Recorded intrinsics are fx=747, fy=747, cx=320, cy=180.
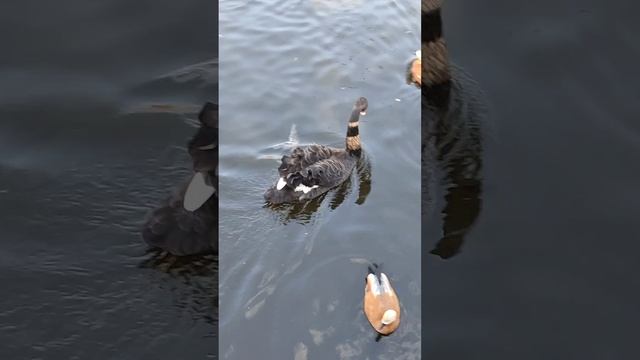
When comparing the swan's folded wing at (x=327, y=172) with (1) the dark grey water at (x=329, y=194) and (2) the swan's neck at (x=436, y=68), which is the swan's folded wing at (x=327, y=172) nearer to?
(1) the dark grey water at (x=329, y=194)

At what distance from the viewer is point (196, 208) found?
2262 mm

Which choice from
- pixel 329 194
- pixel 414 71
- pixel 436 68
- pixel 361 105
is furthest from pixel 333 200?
pixel 436 68

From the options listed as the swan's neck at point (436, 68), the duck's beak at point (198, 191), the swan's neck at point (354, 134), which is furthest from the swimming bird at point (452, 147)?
the swan's neck at point (354, 134)

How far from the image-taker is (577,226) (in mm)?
958

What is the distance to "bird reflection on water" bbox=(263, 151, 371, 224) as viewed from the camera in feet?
14.3

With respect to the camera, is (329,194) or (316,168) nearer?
(316,168)

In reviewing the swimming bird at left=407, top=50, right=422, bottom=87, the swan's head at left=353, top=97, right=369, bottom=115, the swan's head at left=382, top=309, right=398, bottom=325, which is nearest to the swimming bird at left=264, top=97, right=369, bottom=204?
the swan's head at left=353, top=97, right=369, bottom=115

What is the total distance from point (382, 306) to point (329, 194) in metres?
1.44

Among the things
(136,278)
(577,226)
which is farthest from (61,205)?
(577,226)

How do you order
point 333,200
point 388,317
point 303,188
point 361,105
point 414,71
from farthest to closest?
point 414,71 → point 361,105 → point 333,200 → point 303,188 → point 388,317

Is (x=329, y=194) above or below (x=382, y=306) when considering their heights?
below

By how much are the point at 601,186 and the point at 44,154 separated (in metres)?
0.73

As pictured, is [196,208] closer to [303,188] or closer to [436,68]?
[436,68]

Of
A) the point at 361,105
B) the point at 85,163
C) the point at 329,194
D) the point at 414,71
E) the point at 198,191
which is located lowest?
the point at 329,194
